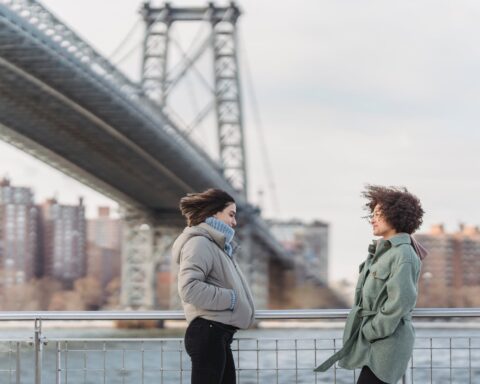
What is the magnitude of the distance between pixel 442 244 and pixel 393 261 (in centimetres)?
5728

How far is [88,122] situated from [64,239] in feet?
64.5

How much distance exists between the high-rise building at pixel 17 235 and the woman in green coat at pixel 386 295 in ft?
116

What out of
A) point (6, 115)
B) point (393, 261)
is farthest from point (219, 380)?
point (6, 115)

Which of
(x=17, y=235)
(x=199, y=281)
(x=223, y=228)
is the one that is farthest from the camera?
(x=17, y=235)

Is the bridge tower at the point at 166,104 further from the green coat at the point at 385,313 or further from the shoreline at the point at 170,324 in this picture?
the green coat at the point at 385,313

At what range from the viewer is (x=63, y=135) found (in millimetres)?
25250

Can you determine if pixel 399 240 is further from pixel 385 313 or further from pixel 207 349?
pixel 207 349

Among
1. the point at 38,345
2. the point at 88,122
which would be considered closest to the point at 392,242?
the point at 38,345

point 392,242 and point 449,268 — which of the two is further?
point 449,268

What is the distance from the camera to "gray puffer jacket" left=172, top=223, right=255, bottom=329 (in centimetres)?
486

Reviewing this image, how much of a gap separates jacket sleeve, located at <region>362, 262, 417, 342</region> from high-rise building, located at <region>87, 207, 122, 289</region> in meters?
37.0

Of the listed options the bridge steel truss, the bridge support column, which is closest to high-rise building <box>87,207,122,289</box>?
the bridge support column

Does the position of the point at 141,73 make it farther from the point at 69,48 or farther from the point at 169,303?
the point at 69,48

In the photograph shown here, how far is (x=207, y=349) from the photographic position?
4926 millimetres
